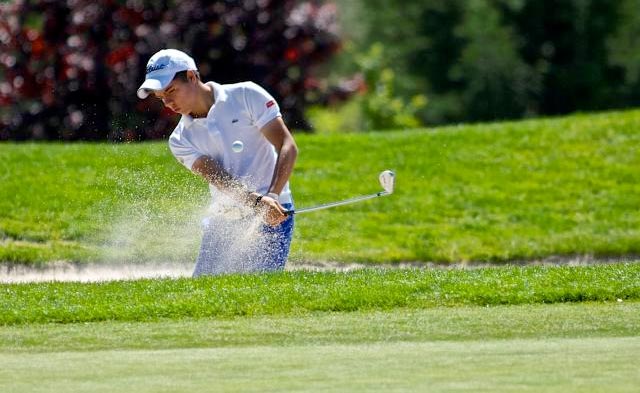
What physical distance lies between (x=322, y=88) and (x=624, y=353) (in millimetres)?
16392

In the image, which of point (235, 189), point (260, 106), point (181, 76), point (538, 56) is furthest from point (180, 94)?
point (538, 56)

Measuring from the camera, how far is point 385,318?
26.7 ft

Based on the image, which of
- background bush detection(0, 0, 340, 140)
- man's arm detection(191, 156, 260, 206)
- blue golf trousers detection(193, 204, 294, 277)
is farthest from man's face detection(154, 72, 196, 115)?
background bush detection(0, 0, 340, 140)

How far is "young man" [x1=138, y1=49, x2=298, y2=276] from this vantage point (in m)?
8.62

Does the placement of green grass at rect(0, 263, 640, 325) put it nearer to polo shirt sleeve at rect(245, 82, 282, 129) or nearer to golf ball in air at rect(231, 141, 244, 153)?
golf ball in air at rect(231, 141, 244, 153)

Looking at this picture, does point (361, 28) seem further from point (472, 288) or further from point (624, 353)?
point (624, 353)

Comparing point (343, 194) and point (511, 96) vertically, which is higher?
point (343, 194)

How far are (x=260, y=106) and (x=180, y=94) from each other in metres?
0.49

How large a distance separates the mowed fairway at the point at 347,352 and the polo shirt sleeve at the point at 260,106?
1.23 m

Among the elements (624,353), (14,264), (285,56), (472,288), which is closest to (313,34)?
(285,56)

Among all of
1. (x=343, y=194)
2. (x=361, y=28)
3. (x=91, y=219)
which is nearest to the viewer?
(x=91, y=219)

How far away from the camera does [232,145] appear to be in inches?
348

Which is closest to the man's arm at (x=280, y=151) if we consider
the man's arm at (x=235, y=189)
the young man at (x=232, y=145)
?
the young man at (x=232, y=145)

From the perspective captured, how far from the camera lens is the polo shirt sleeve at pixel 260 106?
A: 8.70 metres
